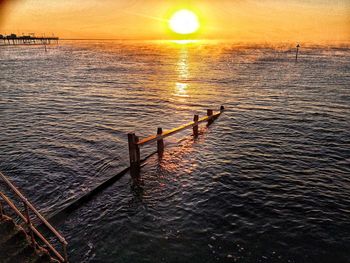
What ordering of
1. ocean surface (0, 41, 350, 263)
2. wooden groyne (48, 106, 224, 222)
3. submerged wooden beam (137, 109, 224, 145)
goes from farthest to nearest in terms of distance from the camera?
submerged wooden beam (137, 109, 224, 145) → wooden groyne (48, 106, 224, 222) → ocean surface (0, 41, 350, 263)

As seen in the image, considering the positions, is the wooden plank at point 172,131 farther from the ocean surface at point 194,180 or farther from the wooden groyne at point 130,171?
the ocean surface at point 194,180

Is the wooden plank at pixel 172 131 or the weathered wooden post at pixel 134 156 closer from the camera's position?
the weathered wooden post at pixel 134 156

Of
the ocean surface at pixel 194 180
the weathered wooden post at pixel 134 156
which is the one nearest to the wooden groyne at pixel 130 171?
the weathered wooden post at pixel 134 156

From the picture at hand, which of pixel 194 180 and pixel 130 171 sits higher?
pixel 130 171

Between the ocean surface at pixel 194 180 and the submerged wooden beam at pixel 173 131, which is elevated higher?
the submerged wooden beam at pixel 173 131

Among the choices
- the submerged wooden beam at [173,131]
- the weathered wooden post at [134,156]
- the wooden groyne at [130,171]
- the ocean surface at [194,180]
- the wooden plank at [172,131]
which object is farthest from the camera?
the submerged wooden beam at [173,131]

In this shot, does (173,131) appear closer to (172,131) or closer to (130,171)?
(172,131)

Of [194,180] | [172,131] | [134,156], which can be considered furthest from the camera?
[172,131]

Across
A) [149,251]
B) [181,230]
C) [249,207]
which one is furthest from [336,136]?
[149,251]

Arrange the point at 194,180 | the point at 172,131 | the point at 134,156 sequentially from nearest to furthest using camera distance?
the point at 194,180 → the point at 134,156 → the point at 172,131

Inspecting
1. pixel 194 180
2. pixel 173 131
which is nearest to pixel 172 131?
pixel 173 131

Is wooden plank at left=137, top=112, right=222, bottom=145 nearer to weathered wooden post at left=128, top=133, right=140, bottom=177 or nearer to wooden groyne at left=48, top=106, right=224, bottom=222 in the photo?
wooden groyne at left=48, top=106, right=224, bottom=222

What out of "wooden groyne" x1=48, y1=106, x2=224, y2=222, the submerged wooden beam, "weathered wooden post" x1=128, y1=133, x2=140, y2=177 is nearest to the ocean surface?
"wooden groyne" x1=48, y1=106, x2=224, y2=222

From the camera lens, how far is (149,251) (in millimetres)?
10844
